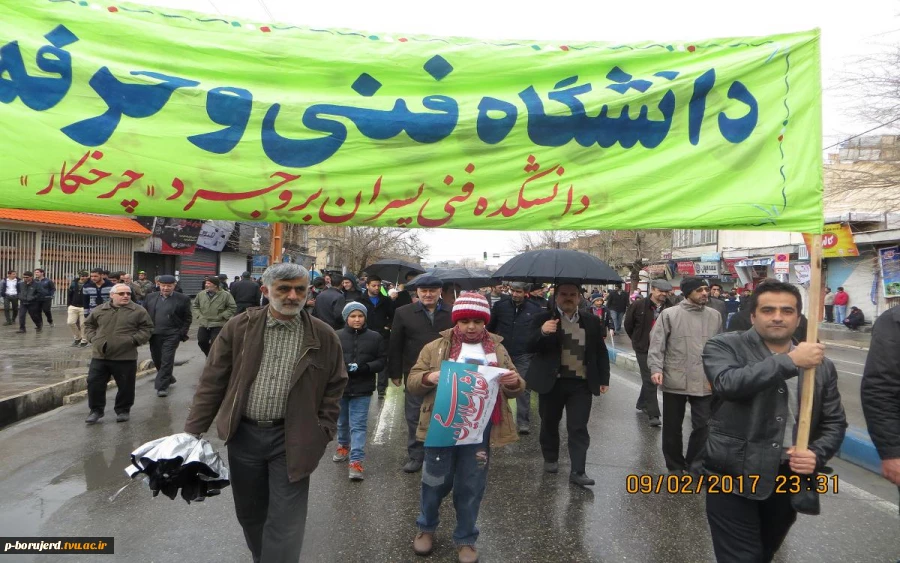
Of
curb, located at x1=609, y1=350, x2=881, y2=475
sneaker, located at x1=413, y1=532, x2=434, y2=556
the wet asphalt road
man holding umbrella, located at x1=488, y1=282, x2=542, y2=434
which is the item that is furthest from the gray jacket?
sneaker, located at x1=413, y1=532, x2=434, y2=556

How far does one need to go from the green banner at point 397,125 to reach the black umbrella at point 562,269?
2119 mm

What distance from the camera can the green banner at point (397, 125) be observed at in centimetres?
252

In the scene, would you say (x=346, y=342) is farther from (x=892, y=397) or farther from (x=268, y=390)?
(x=892, y=397)

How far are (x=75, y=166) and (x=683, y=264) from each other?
37070mm

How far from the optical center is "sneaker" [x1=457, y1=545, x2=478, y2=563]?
3.33m

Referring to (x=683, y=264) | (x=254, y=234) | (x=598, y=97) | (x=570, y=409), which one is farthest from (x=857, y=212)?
(x=254, y=234)

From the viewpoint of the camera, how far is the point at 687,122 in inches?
111

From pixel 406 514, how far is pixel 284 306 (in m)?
2.10

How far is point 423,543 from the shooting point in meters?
3.48

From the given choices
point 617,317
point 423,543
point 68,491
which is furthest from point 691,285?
point 617,317

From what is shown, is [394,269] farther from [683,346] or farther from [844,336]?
[844,336]

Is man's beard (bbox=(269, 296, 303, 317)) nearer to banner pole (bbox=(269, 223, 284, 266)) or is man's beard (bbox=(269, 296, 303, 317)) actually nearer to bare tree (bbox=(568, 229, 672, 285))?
banner pole (bbox=(269, 223, 284, 266))

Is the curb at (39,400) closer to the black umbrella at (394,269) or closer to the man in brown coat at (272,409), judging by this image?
the black umbrella at (394,269)

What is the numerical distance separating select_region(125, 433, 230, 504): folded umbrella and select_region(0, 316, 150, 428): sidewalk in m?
5.53
